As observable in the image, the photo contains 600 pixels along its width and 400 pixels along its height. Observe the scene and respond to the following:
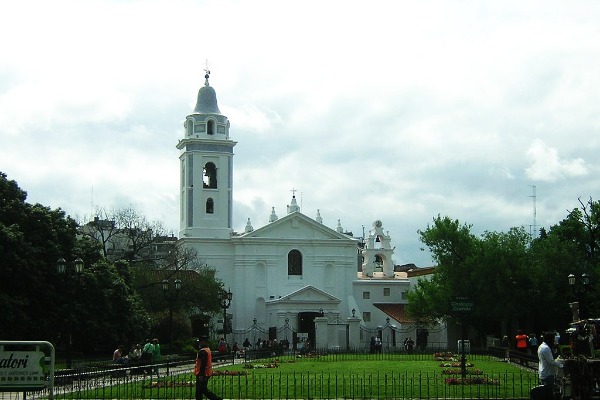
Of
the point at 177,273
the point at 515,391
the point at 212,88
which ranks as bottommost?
the point at 515,391

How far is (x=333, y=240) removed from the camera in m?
82.4

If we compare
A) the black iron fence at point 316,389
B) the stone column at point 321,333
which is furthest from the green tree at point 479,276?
the black iron fence at point 316,389

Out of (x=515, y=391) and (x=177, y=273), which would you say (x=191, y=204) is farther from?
(x=515, y=391)

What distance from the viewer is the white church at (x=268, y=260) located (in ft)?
253

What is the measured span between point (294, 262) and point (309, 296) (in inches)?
212

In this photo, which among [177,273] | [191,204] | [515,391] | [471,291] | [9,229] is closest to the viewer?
[515,391]

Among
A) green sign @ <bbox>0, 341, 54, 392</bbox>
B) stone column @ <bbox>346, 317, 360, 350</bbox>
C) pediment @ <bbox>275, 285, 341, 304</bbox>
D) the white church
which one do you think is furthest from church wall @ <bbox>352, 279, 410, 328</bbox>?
green sign @ <bbox>0, 341, 54, 392</bbox>

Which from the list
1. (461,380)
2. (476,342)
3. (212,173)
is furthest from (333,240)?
(461,380)

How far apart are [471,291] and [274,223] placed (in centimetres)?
2369

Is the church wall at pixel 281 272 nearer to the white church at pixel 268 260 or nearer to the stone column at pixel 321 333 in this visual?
the white church at pixel 268 260

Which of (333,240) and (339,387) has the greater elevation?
(333,240)

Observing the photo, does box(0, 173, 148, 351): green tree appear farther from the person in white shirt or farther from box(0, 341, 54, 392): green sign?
the person in white shirt

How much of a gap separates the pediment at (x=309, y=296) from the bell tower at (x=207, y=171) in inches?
315

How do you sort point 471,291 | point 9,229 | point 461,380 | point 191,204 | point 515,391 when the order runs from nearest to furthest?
point 515,391
point 461,380
point 9,229
point 471,291
point 191,204
